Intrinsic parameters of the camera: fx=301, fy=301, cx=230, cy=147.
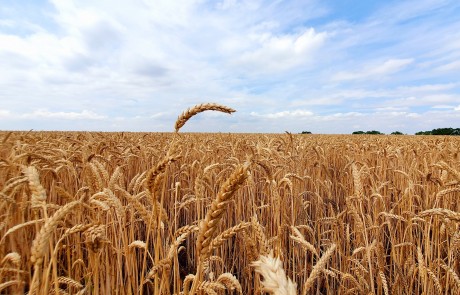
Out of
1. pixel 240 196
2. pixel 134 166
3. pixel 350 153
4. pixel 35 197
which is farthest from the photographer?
pixel 350 153

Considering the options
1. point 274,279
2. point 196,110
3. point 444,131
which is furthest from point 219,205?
point 444,131

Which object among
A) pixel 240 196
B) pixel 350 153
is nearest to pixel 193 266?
pixel 240 196

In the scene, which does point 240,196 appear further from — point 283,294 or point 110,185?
point 283,294

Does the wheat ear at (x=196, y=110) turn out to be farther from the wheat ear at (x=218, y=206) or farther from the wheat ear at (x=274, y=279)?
the wheat ear at (x=274, y=279)

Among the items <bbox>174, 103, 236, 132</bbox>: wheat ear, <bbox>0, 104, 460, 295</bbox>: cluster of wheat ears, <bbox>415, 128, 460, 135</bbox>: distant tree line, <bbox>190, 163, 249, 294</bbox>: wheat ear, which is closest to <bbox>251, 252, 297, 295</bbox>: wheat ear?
<bbox>0, 104, 460, 295</bbox>: cluster of wheat ears

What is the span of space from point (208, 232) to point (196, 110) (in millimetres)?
526

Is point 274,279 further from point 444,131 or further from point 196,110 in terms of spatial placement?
point 444,131

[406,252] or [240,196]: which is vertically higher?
[240,196]

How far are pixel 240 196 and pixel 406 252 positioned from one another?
177 cm

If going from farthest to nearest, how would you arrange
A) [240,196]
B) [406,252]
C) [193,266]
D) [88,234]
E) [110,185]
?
[240,196]
[193,266]
[406,252]
[110,185]
[88,234]

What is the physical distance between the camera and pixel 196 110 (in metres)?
1.20

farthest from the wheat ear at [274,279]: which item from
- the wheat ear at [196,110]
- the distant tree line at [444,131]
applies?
the distant tree line at [444,131]

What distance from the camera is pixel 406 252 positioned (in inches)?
115

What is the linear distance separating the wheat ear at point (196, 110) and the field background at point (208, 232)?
0.25ft
